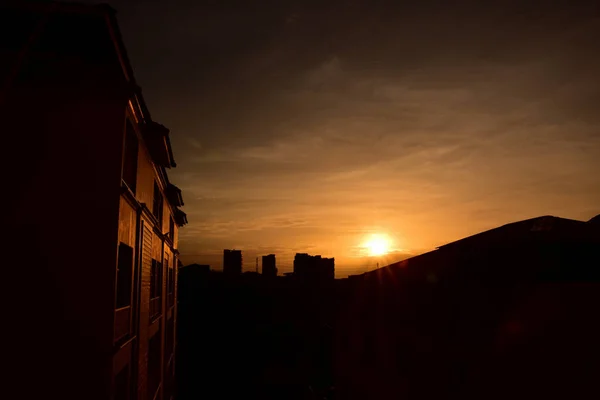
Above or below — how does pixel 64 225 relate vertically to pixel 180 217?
below

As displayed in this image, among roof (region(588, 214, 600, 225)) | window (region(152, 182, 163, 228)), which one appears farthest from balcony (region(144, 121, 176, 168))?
roof (region(588, 214, 600, 225))

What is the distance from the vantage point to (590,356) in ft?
25.2

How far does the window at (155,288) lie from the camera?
18047 millimetres

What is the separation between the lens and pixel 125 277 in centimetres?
1234

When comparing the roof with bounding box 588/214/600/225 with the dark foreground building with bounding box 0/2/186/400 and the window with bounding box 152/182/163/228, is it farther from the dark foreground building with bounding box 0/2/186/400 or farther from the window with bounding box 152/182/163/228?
the window with bounding box 152/182/163/228

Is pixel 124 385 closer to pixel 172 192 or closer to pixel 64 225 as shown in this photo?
pixel 64 225

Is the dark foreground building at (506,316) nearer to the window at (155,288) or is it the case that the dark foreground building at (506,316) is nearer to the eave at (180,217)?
the window at (155,288)

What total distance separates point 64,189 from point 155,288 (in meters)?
10.1

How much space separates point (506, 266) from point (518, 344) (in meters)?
1.55

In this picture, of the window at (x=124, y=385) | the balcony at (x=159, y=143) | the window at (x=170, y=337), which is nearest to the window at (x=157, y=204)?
the balcony at (x=159, y=143)

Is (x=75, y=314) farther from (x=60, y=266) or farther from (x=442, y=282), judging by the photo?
(x=442, y=282)

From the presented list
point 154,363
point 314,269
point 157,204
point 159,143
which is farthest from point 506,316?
point 314,269

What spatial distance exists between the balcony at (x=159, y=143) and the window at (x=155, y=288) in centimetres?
445

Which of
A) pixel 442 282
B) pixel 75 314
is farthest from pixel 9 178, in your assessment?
pixel 442 282
